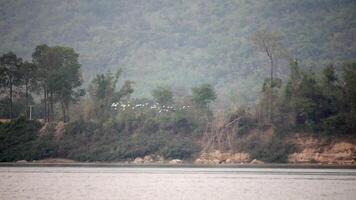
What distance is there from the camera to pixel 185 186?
48.1 metres

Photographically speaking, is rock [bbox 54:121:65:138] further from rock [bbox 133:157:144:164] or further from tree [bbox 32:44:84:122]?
rock [bbox 133:157:144:164]

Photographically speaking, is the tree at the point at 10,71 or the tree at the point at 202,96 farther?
the tree at the point at 10,71

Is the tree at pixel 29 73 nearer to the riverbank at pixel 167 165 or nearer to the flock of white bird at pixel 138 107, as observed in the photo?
the flock of white bird at pixel 138 107

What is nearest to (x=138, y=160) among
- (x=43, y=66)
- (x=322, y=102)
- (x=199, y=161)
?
(x=199, y=161)

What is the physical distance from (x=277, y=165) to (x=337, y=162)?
19.3ft

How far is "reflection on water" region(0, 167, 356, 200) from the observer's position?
Result: 40.4 m

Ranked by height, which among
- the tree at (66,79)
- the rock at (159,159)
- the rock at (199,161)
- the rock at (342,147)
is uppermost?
the tree at (66,79)

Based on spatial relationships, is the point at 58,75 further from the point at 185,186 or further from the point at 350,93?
the point at 185,186

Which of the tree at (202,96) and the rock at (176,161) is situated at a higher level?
the tree at (202,96)

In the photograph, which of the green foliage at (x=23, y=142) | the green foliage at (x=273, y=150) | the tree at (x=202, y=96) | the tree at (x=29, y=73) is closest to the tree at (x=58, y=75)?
the tree at (x=29, y=73)

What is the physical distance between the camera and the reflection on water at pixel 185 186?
40375mm

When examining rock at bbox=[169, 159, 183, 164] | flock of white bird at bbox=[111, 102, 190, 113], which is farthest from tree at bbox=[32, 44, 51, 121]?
rock at bbox=[169, 159, 183, 164]

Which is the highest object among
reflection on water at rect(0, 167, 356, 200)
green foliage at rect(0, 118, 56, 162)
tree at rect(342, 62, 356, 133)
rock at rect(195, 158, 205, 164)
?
tree at rect(342, 62, 356, 133)

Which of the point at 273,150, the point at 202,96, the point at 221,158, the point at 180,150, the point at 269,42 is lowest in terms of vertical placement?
the point at 221,158
